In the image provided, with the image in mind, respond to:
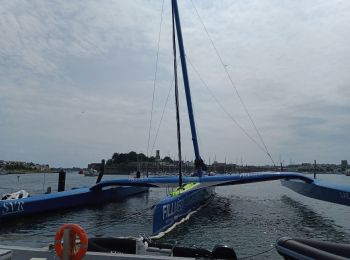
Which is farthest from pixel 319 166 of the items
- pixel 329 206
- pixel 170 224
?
pixel 170 224

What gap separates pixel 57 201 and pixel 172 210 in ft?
22.8

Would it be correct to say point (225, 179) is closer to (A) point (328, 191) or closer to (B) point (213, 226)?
(A) point (328, 191)

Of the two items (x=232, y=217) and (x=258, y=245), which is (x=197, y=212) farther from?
(x=258, y=245)

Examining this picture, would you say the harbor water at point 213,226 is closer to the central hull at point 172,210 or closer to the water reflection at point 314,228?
the water reflection at point 314,228

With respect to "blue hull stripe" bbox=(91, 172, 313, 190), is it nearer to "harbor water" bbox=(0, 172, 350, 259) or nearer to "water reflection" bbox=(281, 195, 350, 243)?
"harbor water" bbox=(0, 172, 350, 259)

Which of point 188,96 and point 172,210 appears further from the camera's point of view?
point 188,96

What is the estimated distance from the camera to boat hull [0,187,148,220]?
14954 millimetres

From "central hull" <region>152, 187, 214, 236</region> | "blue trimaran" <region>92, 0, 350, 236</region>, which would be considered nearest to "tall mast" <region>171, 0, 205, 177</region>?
"blue trimaran" <region>92, 0, 350, 236</region>

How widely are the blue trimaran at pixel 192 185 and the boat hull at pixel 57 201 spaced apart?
95 centimetres

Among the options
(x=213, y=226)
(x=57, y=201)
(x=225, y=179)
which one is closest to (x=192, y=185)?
(x=225, y=179)

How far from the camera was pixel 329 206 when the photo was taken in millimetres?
22109

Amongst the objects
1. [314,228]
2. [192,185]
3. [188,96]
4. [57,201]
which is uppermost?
[188,96]

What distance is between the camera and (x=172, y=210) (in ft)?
45.3

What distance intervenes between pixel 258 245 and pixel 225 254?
20.4 ft
